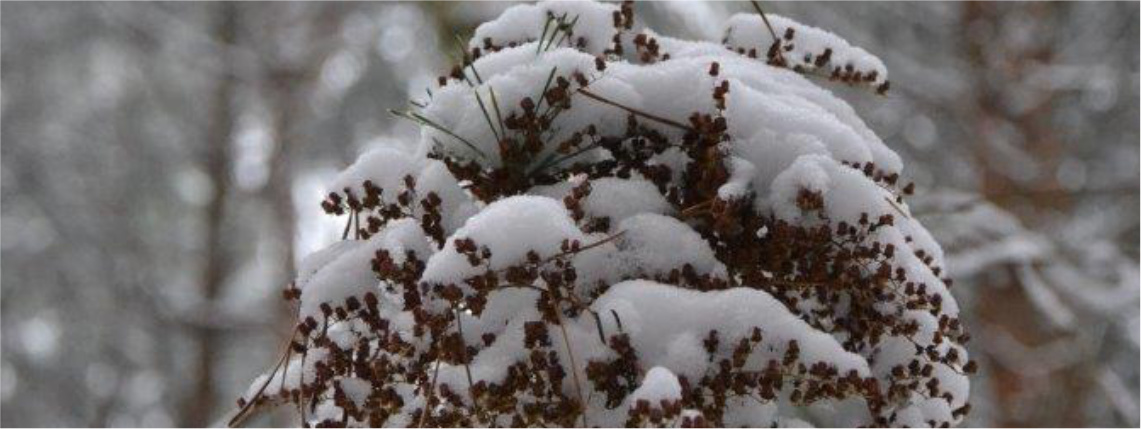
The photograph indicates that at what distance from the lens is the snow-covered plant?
1.78 m

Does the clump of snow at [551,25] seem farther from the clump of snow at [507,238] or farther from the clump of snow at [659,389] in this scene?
the clump of snow at [659,389]

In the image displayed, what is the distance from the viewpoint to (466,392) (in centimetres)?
183

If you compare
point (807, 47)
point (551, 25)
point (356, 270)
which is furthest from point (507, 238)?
point (807, 47)

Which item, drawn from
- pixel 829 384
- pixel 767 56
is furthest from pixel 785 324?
pixel 767 56

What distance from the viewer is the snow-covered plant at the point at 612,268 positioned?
1783 mm

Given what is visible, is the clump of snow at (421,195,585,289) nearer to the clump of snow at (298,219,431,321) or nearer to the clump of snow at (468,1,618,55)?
the clump of snow at (298,219,431,321)

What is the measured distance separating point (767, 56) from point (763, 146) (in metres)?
0.48

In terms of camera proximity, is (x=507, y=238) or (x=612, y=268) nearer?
(x=507, y=238)

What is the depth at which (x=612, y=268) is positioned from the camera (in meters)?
1.91

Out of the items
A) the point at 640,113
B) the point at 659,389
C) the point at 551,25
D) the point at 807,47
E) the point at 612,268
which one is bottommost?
the point at 659,389

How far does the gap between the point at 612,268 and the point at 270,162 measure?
7.79 metres

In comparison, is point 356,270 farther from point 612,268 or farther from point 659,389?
point 659,389

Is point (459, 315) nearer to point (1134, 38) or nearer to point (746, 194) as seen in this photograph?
point (746, 194)

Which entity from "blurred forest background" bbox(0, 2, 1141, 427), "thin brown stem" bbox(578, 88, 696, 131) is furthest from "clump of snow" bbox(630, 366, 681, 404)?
"blurred forest background" bbox(0, 2, 1141, 427)
